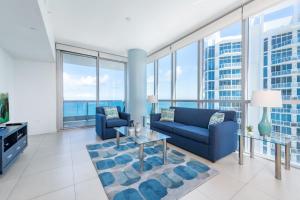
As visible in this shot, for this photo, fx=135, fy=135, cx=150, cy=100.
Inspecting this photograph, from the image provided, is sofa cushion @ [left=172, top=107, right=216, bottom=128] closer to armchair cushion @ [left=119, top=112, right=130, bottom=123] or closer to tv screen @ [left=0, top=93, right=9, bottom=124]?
armchair cushion @ [left=119, top=112, right=130, bottom=123]

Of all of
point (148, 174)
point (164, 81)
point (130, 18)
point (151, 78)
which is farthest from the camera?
point (151, 78)

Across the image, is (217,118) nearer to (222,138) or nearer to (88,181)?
(222,138)

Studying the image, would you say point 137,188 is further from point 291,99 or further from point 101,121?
point 291,99

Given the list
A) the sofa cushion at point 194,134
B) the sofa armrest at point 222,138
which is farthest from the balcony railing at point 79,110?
the sofa armrest at point 222,138

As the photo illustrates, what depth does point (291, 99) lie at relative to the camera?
7.43 feet

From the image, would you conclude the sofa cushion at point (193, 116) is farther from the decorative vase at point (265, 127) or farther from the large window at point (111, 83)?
the large window at point (111, 83)

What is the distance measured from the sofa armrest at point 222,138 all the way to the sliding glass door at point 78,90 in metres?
4.37

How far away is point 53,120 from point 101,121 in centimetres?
199

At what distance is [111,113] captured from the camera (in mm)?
4039

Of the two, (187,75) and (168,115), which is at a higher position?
(187,75)

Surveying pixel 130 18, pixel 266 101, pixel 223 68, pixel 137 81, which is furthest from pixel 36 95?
pixel 266 101

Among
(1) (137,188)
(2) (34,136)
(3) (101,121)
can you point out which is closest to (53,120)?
(2) (34,136)

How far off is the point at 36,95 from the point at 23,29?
253 centimetres

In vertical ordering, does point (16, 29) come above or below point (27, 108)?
above
